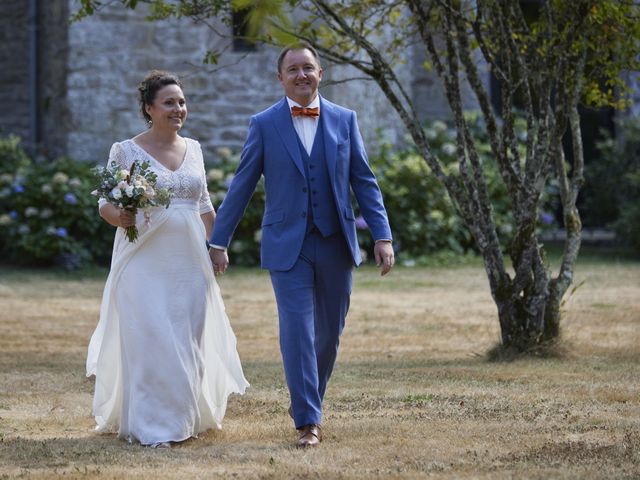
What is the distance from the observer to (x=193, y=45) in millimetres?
15289

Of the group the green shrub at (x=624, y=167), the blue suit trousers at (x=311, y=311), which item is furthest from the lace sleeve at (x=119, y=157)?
the green shrub at (x=624, y=167)

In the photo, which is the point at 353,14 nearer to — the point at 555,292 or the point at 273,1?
the point at 555,292

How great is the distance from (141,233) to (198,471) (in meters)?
1.33

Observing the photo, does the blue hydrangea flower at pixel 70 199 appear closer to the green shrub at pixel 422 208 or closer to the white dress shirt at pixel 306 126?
the green shrub at pixel 422 208

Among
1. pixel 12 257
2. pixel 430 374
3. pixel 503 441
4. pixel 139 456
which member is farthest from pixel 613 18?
pixel 12 257

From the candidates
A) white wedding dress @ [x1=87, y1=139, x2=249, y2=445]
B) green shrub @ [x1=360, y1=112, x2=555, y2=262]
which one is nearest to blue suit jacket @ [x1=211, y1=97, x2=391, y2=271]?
white wedding dress @ [x1=87, y1=139, x2=249, y2=445]

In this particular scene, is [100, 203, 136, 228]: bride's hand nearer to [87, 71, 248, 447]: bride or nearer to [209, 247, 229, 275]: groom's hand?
[87, 71, 248, 447]: bride

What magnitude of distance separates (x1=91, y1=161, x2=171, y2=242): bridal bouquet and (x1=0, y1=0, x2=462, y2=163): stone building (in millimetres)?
9180

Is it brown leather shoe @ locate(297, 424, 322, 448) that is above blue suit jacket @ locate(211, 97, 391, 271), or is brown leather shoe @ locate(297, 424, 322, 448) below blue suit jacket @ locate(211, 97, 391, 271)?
below

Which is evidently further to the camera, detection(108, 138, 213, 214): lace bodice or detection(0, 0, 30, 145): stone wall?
detection(0, 0, 30, 145): stone wall

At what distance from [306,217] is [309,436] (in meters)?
0.97

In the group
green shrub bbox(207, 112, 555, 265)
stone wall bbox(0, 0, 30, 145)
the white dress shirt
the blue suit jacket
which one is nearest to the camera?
the blue suit jacket

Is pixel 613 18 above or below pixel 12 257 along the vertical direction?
above

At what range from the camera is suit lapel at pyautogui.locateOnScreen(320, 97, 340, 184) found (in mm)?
5691
